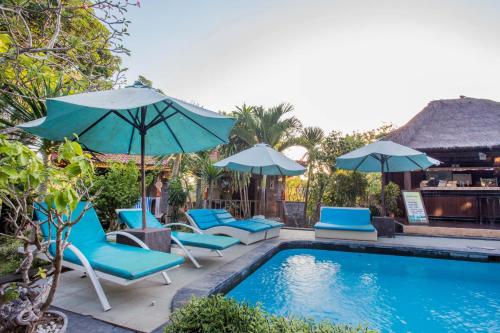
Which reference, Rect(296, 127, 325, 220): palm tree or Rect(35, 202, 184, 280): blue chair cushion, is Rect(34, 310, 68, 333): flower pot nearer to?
Rect(35, 202, 184, 280): blue chair cushion

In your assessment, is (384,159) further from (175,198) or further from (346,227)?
(175,198)

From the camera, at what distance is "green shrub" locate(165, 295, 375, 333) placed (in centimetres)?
209

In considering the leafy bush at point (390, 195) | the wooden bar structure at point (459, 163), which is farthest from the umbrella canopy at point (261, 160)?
the wooden bar structure at point (459, 163)

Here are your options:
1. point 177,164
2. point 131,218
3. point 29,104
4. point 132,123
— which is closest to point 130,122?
point 132,123

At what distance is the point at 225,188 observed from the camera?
16.1 meters

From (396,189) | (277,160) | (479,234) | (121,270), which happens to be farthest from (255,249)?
(479,234)

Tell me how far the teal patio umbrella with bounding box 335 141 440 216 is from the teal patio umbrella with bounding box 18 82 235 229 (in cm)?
515

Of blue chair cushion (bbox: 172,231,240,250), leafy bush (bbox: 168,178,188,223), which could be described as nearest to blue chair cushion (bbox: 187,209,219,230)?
blue chair cushion (bbox: 172,231,240,250)

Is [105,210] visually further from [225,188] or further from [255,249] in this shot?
[225,188]

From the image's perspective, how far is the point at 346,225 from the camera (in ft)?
28.0

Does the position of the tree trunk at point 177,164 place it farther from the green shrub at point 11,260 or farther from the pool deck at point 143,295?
the green shrub at point 11,260

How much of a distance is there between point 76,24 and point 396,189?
520 inches

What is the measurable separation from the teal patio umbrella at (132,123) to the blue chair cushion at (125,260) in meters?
0.69

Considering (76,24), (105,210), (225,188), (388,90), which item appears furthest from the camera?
(225,188)
